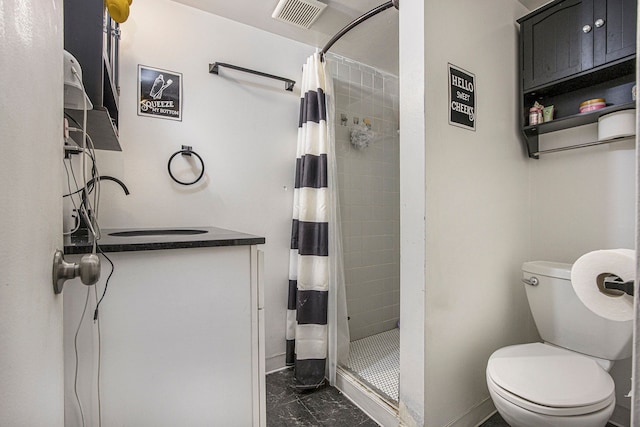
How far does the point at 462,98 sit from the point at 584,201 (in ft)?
3.20

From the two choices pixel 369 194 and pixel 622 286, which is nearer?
pixel 622 286

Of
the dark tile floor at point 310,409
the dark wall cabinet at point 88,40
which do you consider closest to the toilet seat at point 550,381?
the dark tile floor at point 310,409

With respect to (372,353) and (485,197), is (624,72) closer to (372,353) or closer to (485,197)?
(485,197)

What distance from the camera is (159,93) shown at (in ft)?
5.57

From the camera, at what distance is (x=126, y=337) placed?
907mm

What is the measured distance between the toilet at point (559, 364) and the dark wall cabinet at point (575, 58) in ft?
2.92

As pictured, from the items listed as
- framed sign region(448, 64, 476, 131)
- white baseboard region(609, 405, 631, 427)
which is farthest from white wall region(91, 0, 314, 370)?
white baseboard region(609, 405, 631, 427)

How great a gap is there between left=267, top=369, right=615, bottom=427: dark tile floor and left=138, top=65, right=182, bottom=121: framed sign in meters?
1.79

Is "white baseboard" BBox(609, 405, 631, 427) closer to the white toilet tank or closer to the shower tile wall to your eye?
the white toilet tank

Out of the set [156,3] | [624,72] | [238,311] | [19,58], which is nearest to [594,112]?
[624,72]

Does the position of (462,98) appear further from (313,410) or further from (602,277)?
(313,410)

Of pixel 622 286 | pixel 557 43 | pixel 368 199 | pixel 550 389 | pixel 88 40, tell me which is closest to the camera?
pixel 622 286

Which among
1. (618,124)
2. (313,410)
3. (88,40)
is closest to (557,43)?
(618,124)

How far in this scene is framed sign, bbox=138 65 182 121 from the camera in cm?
166
